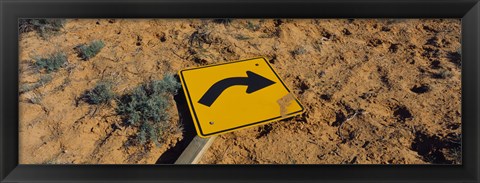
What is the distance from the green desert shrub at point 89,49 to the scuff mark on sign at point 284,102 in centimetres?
198

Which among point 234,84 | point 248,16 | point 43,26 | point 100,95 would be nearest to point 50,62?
point 43,26

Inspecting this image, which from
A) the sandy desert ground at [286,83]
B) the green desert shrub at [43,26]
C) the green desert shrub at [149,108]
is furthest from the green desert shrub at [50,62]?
the green desert shrub at [149,108]

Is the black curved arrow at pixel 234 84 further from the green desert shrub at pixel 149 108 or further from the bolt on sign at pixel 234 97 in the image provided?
the green desert shrub at pixel 149 108

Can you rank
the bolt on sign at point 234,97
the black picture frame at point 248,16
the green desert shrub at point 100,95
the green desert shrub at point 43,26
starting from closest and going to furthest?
1. the black picture frame at point 248,16
2. the bolt on sign at point 234,97
3. the green desert shrub at point 100,95
4. the green desert shrub at point 43,26

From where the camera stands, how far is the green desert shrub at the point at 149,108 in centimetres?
316

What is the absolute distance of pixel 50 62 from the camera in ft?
11.9

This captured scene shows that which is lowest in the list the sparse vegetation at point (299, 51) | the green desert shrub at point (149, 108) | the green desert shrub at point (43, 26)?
the green desert shrub at point (149, 108)

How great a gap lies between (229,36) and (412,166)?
228 cm

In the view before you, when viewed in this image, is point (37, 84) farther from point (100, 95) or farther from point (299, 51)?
point (299, 51)
